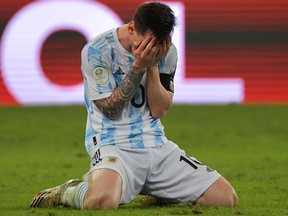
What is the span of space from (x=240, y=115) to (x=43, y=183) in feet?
19.4

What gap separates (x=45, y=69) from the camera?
14.5m

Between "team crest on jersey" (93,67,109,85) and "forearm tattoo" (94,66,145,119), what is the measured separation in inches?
4.0

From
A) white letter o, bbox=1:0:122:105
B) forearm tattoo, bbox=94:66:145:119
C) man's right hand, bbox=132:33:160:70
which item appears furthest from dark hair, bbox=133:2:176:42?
white letter o, bbox=1:0:122:105

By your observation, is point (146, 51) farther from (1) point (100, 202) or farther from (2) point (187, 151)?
(2) point (187, 151)

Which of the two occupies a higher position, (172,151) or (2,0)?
(2,0)

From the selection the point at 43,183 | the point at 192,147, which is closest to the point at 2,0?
the point at 192,147

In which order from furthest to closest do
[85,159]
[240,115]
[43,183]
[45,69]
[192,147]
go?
[45,69], [240,115], [192,147], [85,159], [43,183]

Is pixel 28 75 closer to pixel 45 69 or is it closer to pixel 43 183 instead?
pixel 45 69

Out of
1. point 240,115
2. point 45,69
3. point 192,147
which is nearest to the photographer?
point 192,147

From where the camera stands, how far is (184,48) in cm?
1440

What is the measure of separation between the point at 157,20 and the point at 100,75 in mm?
609

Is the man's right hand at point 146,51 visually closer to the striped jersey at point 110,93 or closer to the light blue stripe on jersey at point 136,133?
the striped jersey at point 110,93

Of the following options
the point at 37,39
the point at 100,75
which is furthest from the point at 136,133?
the point at 37,39

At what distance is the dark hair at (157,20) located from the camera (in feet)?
19.7
